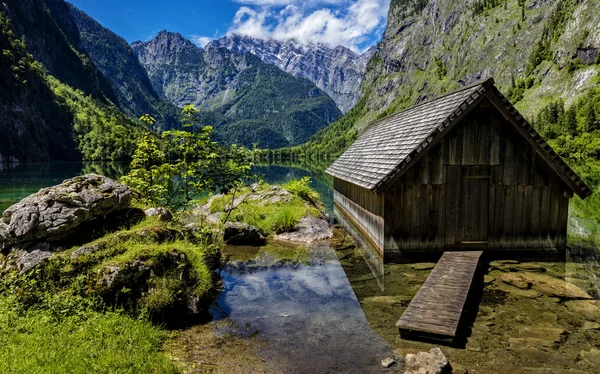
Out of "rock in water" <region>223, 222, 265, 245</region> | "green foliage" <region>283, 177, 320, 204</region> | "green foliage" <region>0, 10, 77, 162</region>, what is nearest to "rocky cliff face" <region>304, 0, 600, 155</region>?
"green foliage" <region>283, 177, 320, 204</region>

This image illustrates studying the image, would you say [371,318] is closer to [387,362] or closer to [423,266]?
[387,362]

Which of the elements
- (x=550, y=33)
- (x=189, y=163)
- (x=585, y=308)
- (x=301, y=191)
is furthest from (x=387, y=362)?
(x=550, y=33)

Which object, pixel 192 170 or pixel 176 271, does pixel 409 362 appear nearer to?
pixel 176 271

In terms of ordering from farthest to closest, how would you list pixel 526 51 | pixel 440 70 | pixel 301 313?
pixel 440 70
pixel 526 51
pixel 301 313

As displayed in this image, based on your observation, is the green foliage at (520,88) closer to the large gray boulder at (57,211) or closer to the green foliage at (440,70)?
the green foliage at (440,70)

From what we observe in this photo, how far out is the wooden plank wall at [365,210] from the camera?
15.0 meters

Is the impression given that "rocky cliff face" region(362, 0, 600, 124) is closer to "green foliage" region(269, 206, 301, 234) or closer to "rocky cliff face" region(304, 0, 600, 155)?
"rocky cliff face" region(304, 0, 600, 155)

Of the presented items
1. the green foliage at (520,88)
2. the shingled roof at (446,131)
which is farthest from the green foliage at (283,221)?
the green foliage at (520,88)

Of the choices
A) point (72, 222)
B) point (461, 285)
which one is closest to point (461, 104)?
point (461, 285)

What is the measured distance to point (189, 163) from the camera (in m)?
15.1

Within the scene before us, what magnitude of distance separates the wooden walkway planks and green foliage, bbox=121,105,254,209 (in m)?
8.12

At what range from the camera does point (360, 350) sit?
788 centimetres

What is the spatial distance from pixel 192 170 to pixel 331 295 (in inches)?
280

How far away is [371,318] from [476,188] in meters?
7.49
